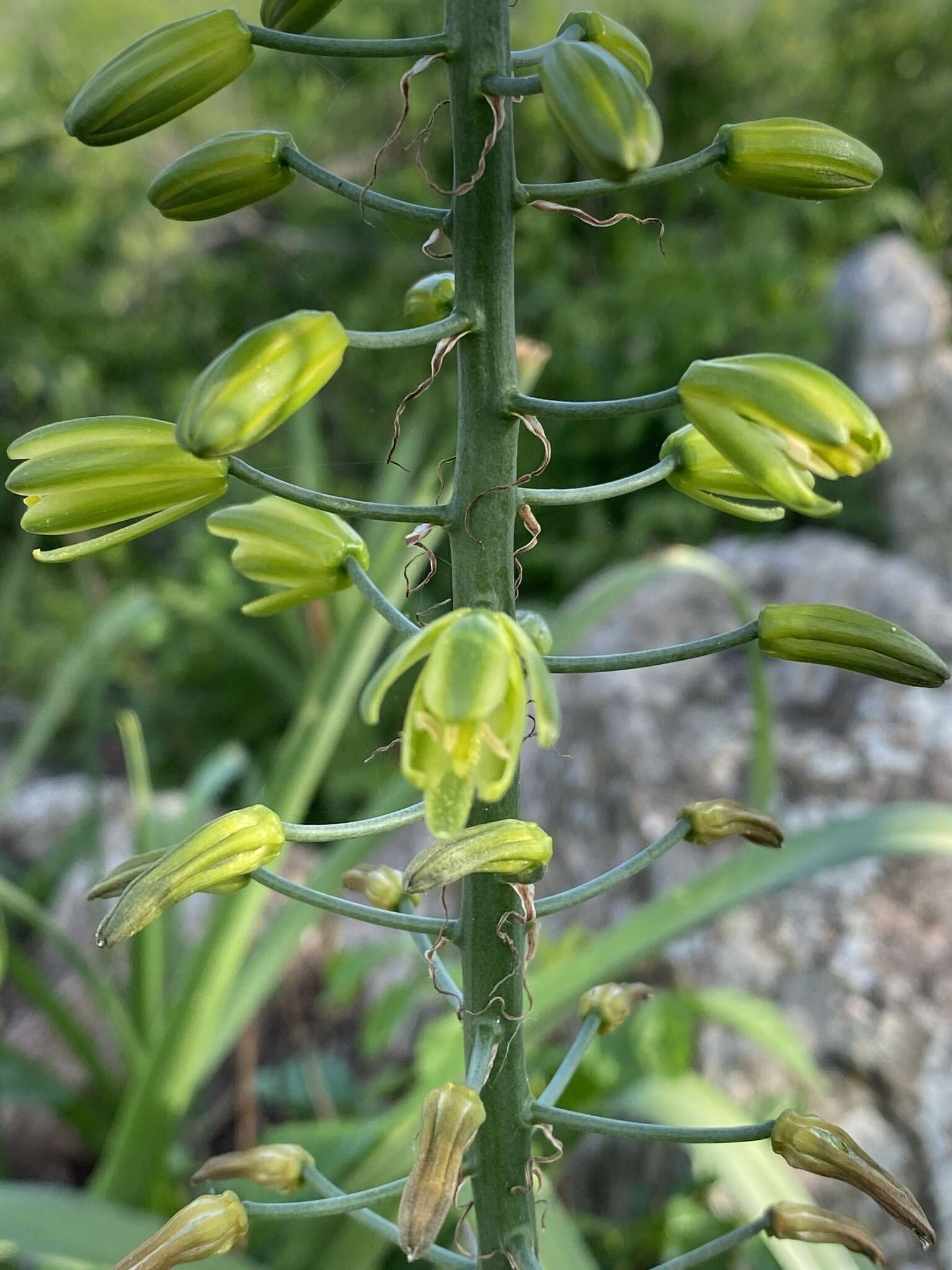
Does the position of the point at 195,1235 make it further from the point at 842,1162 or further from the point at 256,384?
the point at 256,384

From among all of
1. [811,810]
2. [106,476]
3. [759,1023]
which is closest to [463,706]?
[106,476]

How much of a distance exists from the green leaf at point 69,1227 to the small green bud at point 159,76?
1142 millimetres

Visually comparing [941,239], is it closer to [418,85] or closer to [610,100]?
[418,85]

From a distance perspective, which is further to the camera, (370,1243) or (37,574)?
(37,574)

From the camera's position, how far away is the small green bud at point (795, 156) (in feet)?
2.84

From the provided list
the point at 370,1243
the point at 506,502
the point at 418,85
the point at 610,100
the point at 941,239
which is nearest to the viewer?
the point at 610,100

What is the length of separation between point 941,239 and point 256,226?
348 centimetres

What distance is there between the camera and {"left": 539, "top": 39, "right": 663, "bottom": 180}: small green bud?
0.69 metres

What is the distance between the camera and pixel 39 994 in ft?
7.64

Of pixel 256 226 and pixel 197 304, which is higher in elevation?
pixel 256 226

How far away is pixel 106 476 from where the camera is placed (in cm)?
89

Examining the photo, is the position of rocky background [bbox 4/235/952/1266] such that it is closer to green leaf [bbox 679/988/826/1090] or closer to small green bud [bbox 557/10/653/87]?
green leaf [bbox 679/988/826/1090]

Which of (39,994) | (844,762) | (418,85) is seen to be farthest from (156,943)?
(418,85)

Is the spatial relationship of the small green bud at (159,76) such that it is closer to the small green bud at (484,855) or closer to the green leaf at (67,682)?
the small green bud at (484,855)
